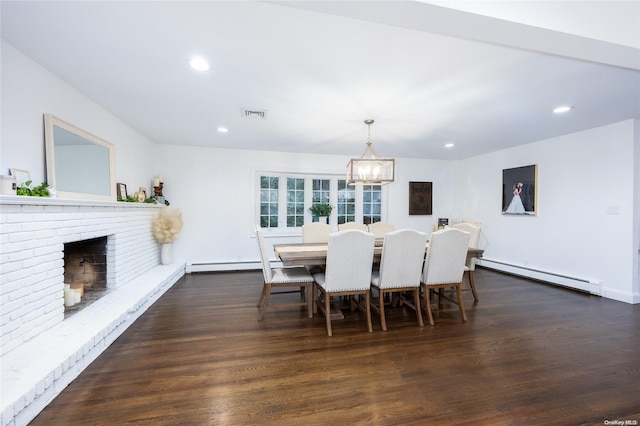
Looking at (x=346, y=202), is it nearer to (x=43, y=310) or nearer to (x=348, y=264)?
(x=348, y=264)

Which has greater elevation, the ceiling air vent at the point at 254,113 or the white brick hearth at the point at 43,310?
the ceiling air vent at the point at 254,113

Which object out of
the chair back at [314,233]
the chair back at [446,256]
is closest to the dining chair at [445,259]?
the chair back at [446,256]

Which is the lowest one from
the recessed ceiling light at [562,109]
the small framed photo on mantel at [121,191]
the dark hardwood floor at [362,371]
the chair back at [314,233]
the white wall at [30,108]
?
the dark hardwood floor at [362,371]

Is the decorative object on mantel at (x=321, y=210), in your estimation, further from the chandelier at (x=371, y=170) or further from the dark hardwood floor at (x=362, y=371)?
the dark hardwood floor at (x=362, y=371)

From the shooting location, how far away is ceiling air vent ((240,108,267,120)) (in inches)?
123

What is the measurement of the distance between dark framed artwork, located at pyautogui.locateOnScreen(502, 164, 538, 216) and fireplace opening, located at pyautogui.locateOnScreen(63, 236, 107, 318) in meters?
6.06

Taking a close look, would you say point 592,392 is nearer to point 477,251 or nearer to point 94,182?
point 477,251

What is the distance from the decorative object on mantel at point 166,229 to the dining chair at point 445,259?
12.3 ft

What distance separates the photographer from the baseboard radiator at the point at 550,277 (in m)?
3.80

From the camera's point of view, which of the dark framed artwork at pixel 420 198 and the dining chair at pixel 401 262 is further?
the dark framed artwork at pixel 420 198

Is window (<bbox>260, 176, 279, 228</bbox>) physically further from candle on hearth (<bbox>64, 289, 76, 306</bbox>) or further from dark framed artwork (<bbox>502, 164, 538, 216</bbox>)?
dark framed artwork (<bbox>502, 164, 538, 216</bbox>)

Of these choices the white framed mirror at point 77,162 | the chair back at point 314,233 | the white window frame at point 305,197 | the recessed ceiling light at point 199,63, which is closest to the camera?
the recessed ceiling light at point 199,63

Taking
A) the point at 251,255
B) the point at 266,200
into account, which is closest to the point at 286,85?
the point at 266,200

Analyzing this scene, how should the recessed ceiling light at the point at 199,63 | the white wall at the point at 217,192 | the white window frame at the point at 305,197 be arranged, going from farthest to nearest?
the white window frame at the point at 305,197, the white wall at the point at 217,192, the recessed ceiling light at the point at 199,63
